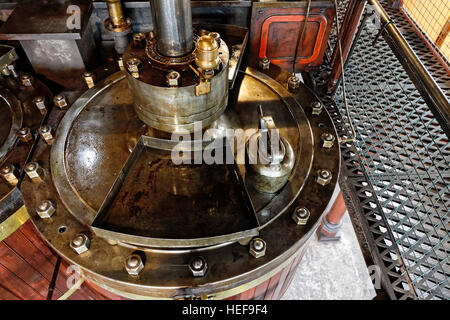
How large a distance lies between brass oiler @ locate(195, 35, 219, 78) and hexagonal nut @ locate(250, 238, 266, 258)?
35.3 inches

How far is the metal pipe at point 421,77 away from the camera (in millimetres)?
1666

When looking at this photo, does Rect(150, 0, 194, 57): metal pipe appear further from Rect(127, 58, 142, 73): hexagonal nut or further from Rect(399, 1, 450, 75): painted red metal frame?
Rect(399, 1, 450, 75): painted red metal frame

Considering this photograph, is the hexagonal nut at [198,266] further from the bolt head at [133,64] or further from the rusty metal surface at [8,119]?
the rusty metal surface at [8,119]

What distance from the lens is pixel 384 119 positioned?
260cm

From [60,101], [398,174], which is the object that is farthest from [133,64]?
[398,174]

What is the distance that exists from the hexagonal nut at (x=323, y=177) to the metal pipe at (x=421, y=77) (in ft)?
2.07

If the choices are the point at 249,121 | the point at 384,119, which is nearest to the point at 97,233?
the point at 249,121

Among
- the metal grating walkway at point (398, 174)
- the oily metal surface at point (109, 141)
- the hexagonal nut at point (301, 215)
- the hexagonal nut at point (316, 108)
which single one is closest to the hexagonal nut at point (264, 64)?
the oily metal surface at point (109, 141)

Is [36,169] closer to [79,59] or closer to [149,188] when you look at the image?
[149,188]

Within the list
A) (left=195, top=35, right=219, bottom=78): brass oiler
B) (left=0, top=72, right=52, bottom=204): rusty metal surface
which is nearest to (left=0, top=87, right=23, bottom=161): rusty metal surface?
(left=0, top=72, right=52, bottom=204): rusty metal surface

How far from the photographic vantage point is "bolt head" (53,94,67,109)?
2.20m

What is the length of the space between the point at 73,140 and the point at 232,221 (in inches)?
45.3

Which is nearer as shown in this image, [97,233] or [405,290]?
[97,233]

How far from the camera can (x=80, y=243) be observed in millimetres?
1588
